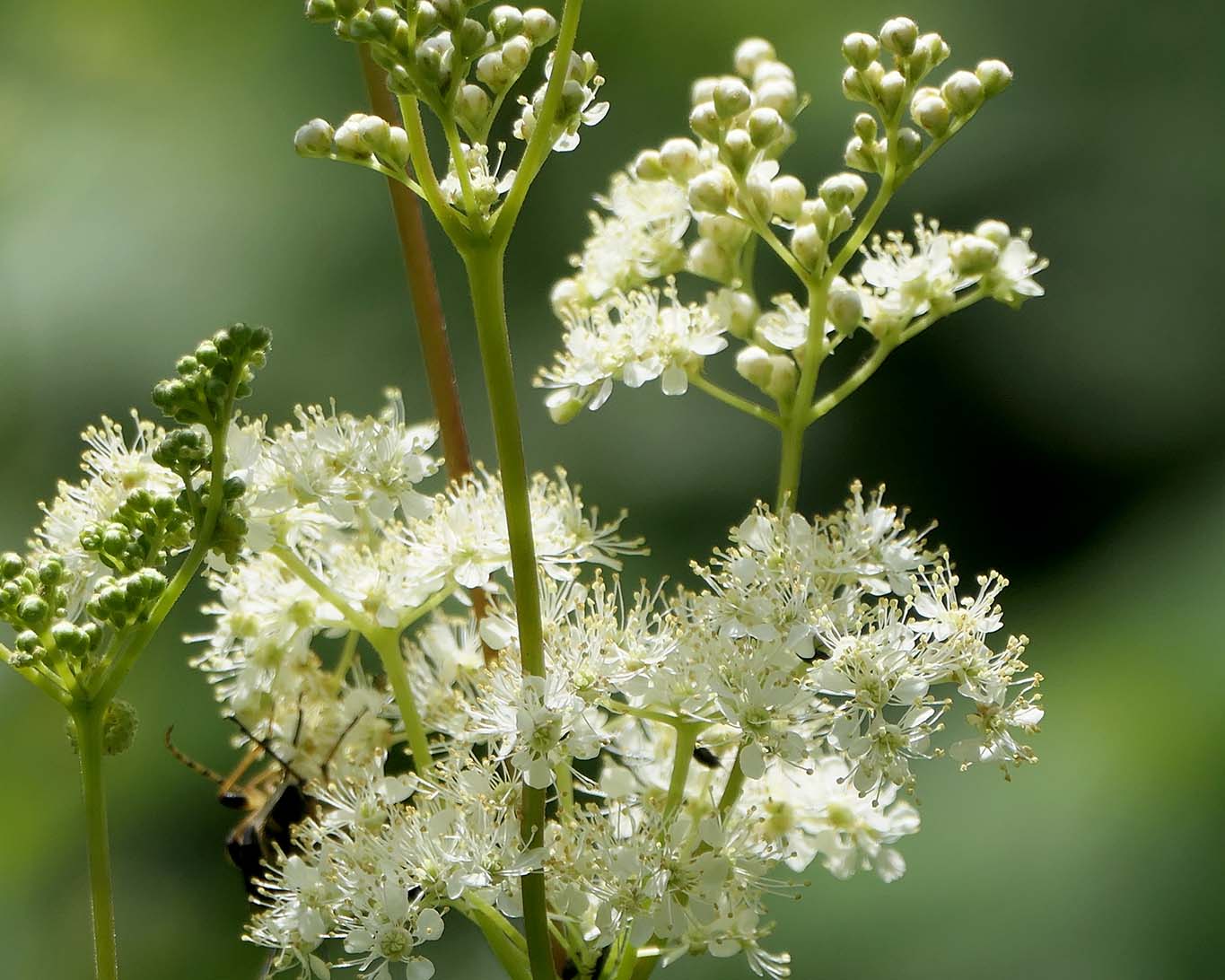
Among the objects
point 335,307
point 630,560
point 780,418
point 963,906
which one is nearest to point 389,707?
point 780,418

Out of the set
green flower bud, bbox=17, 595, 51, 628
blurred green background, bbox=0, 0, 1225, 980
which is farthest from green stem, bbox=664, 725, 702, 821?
blurred green background, bbox=0, 0, 1225, 980

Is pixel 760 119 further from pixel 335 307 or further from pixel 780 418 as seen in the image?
pixel 335 307

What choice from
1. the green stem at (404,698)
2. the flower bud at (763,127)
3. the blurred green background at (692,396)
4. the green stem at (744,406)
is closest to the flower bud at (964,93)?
the flower bud at (763,127)

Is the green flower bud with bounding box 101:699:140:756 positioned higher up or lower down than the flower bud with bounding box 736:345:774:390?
lower down

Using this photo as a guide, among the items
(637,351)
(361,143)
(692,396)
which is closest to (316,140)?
(361,143)

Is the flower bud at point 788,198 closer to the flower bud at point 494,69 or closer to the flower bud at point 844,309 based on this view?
the flower bud at point 844,309

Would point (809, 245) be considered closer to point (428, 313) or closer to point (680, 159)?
point (680, 159)

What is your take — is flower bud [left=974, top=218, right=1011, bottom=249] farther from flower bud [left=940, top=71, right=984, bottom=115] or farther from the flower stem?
the flower stem
